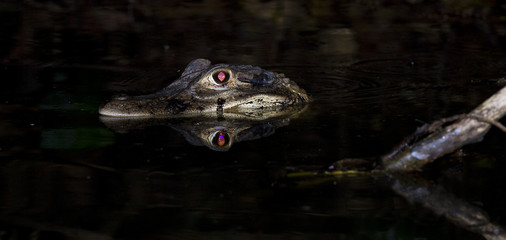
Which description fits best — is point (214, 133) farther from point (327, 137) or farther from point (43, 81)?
point (43, 81)

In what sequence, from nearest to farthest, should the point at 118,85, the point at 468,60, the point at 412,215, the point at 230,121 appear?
the point at 412,215
the point at 230,121
the point at 118,85
the point at 468,60

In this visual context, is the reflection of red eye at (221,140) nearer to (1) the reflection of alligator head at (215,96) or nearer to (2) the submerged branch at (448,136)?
(1) the reflection of alligator head at (215,96)

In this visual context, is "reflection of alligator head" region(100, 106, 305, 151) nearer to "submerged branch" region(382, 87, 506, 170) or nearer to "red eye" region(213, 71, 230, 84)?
"red eye" region(213, 71, 230, 84)

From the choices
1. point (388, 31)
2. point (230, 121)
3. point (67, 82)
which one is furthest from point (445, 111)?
point (388, 31)

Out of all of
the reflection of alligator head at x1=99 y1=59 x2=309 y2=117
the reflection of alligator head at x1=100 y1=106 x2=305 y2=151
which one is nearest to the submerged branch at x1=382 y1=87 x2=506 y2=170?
the reflection of alligator head at x1=100 y1=106 x2=305 y2=151

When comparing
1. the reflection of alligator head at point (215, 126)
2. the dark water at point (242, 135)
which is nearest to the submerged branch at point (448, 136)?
the dark water at point (242, 135)

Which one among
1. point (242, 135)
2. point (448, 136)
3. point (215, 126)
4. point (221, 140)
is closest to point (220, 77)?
point (215, 126)
